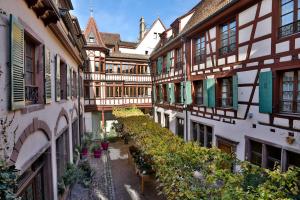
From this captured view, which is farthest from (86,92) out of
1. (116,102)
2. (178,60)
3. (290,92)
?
(290,92)

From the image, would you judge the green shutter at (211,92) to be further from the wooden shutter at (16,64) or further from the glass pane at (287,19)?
the wooden shutter at (16,64)

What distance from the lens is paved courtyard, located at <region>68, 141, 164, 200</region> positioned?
29.0 ft

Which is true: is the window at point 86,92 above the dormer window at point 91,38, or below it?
below

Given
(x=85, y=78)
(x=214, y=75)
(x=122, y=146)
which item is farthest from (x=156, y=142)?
(x=85, y=78)

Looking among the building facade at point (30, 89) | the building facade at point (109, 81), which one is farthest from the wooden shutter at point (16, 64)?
the building facade at point (109, 81)

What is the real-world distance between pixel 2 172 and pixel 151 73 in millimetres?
20841

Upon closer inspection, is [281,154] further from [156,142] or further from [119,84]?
[119,84]

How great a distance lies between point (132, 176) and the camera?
11.1m

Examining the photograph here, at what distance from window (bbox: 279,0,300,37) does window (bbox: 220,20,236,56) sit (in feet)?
7.93

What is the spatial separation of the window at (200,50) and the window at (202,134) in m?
4.03

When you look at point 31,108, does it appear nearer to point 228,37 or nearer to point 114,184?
point 114,184

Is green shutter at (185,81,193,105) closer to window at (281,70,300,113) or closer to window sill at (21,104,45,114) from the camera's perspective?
window at (281,70,300,113)

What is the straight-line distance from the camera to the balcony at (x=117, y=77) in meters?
19.9

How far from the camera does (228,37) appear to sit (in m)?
9.84
